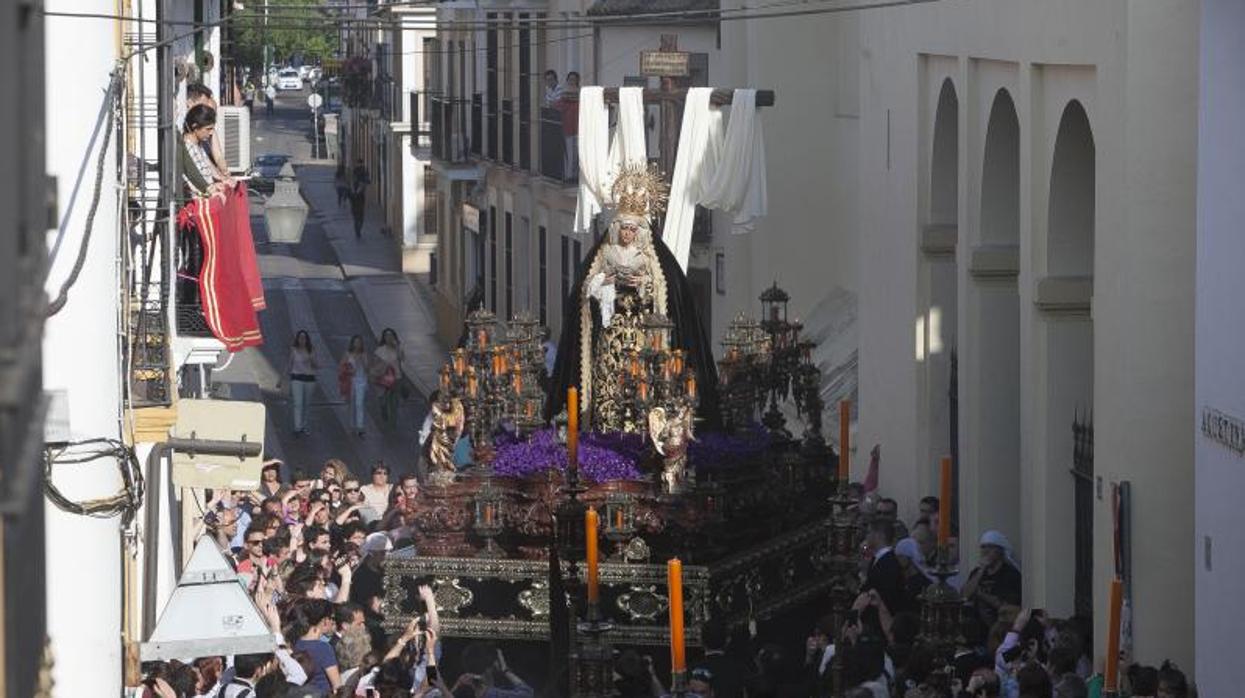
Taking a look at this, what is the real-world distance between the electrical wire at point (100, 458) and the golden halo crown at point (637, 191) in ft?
25.0

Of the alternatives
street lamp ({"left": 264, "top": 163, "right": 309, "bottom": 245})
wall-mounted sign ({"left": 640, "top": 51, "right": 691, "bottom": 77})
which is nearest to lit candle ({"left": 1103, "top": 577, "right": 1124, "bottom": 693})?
wall-mounted sign ({"left": 640, "top": 51, "right": 691, "bottom": 77})

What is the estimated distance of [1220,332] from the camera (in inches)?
457

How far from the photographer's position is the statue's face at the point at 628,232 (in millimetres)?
17031

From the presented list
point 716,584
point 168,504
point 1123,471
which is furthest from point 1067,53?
point 168,504

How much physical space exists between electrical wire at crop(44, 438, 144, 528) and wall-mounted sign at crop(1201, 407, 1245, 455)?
4.69 m

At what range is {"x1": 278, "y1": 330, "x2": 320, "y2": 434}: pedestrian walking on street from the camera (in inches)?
1154

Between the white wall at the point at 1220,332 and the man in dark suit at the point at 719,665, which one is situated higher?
the white wall at the point at 1220,332

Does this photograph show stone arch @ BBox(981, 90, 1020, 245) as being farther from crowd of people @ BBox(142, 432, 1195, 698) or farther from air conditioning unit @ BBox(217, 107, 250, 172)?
air conditioning unit @ BBox(217, 107, 250, 172)

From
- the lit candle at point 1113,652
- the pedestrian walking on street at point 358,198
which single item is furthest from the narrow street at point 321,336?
the lit candle at point 1113,652

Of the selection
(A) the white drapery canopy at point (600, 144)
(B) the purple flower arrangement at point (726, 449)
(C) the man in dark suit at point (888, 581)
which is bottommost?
(C) the man in dark suit at point (888, 581)

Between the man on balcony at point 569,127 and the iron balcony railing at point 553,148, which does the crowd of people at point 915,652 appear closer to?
the man on balcony at point 569,127

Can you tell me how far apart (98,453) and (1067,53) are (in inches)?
310

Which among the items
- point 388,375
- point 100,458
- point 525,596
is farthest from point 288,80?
point 100,458

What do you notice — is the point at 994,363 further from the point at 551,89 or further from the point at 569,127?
the point at 551,89
